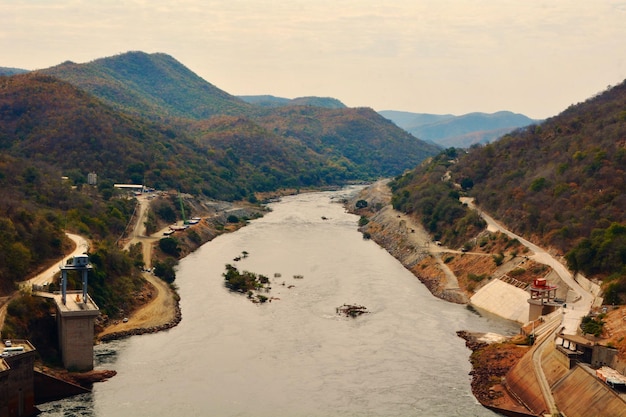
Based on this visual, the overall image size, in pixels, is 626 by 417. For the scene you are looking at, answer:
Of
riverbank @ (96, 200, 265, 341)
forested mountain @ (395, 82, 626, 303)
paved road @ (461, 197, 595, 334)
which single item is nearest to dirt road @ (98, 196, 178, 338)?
riverbank @ (96, 200, 265, 341)

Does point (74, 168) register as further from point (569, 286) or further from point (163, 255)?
point (569, 286)

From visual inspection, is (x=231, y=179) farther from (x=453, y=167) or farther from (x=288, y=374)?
(x=288, y=374)

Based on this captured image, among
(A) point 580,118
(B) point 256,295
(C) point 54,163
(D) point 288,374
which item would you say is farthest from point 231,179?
(D) point 288,374

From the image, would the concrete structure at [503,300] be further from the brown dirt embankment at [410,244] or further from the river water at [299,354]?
the brown dirt embankment at [410,244]

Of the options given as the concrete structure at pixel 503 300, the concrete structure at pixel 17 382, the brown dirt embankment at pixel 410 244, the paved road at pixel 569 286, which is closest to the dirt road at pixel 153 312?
the concrete structure at pixel 17 382

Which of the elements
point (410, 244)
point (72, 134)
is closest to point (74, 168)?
point (72, 134)

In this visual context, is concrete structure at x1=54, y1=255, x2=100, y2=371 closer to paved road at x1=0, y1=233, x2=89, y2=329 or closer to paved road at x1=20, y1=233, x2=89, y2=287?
paved road at x1=0, y1=233, x2=89, y2=329
